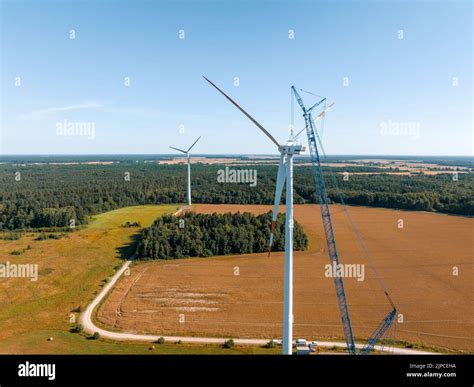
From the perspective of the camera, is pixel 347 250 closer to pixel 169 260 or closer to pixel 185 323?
pixel 169 260

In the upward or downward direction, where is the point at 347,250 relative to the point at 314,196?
downward

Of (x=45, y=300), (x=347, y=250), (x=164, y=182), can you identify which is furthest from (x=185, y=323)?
(x=164, y=182)

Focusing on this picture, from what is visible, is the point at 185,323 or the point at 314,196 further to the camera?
the point at 314,196

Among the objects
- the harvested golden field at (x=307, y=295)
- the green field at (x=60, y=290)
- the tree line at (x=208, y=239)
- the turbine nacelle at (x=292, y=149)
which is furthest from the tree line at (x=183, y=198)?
the turbine nacelle at (x=292, y=149)
